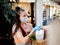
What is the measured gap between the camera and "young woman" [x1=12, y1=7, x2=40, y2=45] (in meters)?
2.04

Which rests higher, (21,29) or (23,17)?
(23,17)

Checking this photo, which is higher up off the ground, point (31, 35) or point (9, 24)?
point (9, 24)

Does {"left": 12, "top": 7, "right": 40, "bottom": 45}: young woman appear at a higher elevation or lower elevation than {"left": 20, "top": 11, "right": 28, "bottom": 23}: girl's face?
lower

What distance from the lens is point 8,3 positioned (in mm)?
2051

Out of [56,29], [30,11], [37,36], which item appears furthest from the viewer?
[30,11]

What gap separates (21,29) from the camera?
2.05 m

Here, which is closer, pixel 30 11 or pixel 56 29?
pixel 56 29

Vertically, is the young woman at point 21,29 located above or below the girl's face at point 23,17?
below

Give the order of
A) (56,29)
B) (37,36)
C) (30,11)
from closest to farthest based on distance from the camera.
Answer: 1. (56,29)
2. (37,36)
3. (30,11)

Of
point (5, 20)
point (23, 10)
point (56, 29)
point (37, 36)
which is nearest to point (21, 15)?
point (23, 10)

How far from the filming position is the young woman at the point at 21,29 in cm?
204

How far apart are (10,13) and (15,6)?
13cm

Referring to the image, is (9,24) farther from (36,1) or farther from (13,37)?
(36,1)

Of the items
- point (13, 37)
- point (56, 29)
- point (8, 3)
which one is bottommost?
point (13, 37)
